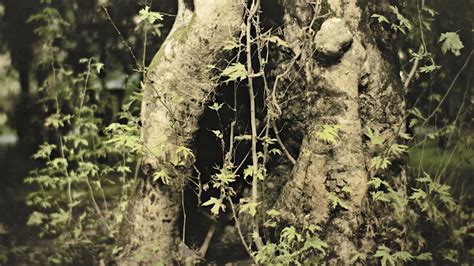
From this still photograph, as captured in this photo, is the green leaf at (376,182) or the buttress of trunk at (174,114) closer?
the green leaf at (376,182)

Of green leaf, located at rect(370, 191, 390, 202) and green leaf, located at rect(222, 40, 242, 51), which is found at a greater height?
green leaf, located at rect(222, 40, 242, 51)

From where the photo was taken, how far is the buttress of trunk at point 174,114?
3.07 metres

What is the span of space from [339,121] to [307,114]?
0.21 metres

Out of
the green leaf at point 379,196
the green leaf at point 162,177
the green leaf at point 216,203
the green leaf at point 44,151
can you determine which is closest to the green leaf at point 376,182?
the green leaf at point 379,196

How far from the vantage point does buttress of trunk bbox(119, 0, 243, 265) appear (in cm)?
307

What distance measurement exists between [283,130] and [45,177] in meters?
1.83

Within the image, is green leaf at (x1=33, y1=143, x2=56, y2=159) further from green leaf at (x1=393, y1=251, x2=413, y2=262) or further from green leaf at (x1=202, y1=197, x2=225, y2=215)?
green leaf at (x1=393, y1=251, x2=413, y2=262)

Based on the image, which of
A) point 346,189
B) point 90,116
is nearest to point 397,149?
point 346,189

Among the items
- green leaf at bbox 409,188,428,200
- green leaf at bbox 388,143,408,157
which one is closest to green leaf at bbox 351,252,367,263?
green leaf at bbox 409,188,428,200

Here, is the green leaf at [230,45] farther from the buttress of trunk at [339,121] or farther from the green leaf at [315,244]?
the green leaf at [315,244]

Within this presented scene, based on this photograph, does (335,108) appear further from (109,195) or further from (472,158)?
(109,195)

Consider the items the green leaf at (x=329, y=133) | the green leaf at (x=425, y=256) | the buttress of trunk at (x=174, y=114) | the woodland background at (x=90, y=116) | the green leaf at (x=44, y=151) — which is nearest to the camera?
the green leaf at (x=329, y=133)

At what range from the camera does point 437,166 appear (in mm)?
3727

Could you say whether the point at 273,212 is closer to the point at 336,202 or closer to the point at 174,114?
the point at 336,202
